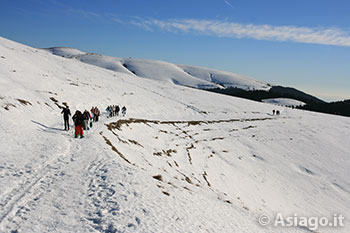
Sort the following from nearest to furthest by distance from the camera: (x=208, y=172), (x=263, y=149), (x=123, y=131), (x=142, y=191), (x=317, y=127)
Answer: (x=142, y=191) → (x=208, y=172) → (x=123, y=131) → (x=263, y=149) → (x=317, y=127)

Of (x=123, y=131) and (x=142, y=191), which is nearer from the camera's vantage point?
(x=142, y=191)

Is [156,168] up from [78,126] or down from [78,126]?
down

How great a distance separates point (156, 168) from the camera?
16.0 metres

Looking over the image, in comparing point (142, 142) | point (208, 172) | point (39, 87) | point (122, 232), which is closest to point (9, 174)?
point (122, 232)

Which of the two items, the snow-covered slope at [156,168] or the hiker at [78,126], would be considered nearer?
the snow-covered slope at [156,168]

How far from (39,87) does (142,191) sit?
99.1 ft

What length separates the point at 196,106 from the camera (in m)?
55.6

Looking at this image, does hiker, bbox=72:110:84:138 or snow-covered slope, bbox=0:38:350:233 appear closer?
snow-covered slope, bbox=0:38:350:233

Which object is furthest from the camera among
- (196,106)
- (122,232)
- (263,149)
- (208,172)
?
(196,106)

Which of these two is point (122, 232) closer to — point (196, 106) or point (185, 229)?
point (185, 229)

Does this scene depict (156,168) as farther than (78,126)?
No

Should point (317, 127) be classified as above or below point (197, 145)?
above

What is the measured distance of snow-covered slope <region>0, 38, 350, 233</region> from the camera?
7.85 metres

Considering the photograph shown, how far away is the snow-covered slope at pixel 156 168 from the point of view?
Answer: 785 centimetres
